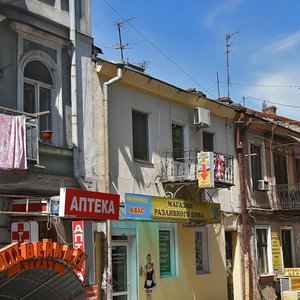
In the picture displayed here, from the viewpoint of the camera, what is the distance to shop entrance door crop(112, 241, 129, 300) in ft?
44.9

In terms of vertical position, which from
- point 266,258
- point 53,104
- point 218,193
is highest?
point 53,104

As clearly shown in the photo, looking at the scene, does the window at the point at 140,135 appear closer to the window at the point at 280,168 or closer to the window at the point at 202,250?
the window at the point at 202,250

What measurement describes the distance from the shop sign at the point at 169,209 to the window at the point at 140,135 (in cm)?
146

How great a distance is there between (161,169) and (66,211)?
519cm

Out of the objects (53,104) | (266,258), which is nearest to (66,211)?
(53,104)

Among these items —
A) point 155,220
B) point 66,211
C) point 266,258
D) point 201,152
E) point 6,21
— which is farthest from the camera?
point 266,258

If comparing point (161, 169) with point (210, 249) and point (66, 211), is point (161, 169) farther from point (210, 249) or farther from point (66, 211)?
point (66, 211)

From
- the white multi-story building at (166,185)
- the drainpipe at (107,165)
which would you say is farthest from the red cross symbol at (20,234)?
the white multi-story building at (166,185)

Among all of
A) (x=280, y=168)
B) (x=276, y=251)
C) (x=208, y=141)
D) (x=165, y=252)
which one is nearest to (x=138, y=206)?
(x=165, y=252)

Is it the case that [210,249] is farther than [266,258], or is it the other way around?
[266,258]

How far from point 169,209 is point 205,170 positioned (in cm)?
149

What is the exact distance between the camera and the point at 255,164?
66.6 ft

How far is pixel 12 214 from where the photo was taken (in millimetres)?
10977

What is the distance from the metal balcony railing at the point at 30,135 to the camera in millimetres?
11055
